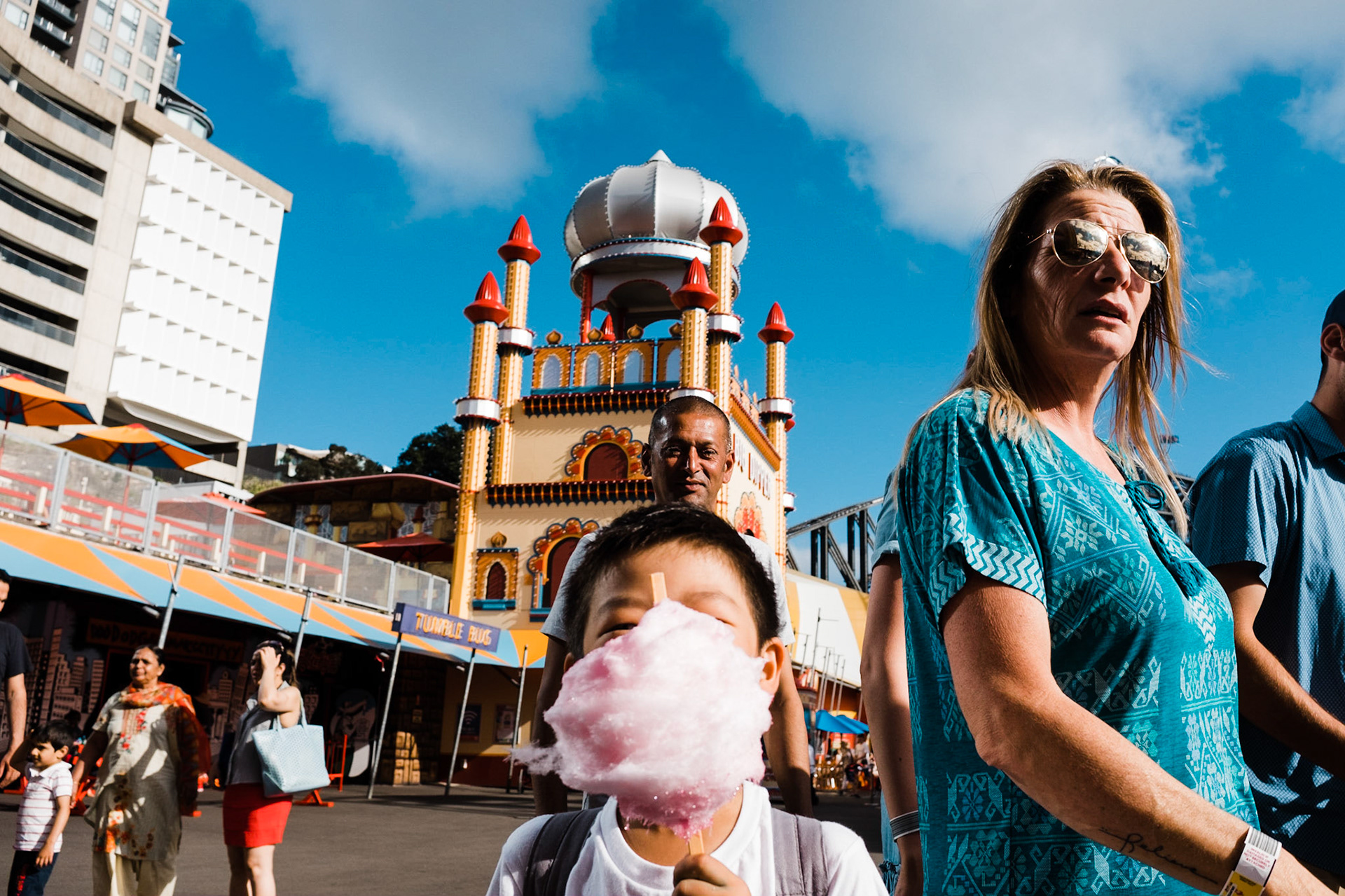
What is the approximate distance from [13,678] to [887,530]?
571 centimetres

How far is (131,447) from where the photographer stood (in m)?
19.6

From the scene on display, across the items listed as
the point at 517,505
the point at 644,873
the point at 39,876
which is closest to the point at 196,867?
the point at 39,876

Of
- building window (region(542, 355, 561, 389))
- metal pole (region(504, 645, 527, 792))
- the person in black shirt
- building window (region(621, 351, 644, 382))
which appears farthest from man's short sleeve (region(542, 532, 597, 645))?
building window (region(542, 355, 561, 389))

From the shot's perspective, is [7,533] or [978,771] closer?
[978,771]

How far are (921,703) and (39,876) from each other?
20.0 ft

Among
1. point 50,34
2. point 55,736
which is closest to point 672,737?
point 55,736

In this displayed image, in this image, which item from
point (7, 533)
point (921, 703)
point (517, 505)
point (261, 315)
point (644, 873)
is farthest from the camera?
point (261, 315)

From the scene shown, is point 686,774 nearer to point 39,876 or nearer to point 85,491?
point 39,876

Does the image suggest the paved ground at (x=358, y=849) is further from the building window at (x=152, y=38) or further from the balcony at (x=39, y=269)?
the building window at (x=152, y=38)

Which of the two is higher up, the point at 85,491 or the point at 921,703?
the point at 85,491

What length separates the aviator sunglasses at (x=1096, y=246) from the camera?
1.63 metres

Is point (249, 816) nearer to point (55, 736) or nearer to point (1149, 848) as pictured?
point (55, 736)

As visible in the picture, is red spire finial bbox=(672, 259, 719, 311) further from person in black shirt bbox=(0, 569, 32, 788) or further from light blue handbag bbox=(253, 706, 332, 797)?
light blue handbag bbox=(253, 706, 332, 797)

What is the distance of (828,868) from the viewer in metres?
1.43
